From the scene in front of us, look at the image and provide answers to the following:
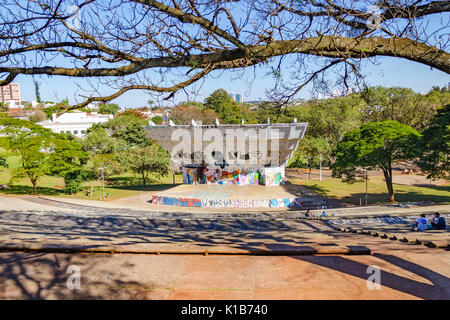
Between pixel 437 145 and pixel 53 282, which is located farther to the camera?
pixel 437 145

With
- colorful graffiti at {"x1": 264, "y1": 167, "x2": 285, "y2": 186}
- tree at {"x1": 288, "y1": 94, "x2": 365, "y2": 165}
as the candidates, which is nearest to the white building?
tree at {"x1": 288, "y1": 94, "x2": 365, "y2": 165}

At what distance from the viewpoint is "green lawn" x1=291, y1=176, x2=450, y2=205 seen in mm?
31328

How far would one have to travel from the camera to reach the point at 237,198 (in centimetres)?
2941

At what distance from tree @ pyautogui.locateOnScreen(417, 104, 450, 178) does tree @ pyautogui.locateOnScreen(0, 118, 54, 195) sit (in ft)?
114

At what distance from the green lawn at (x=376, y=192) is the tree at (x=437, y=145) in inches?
208

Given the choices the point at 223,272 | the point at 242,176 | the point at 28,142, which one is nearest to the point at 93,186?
the point at 28,142

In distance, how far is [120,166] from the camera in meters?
43.3

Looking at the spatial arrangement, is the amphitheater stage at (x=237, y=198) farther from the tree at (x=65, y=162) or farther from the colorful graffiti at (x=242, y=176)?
the tree at (x=65, y=162)

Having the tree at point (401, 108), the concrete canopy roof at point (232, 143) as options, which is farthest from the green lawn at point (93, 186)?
the tree at point (401, 108)

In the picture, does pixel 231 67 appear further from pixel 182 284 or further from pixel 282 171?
pixel 282 171

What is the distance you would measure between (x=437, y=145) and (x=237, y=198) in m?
17.5

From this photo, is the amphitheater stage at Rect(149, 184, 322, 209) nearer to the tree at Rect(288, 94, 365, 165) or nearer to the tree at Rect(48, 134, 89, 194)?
the tree at Rect(48, 134, 89, 194)

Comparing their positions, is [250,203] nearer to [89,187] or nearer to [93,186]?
[89,187]
